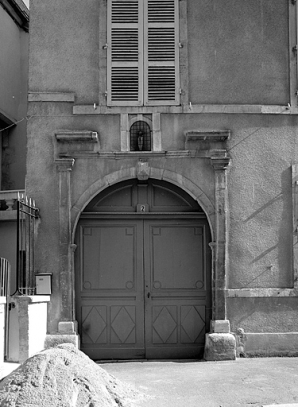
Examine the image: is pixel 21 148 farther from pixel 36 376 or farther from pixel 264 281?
pixel 36 376

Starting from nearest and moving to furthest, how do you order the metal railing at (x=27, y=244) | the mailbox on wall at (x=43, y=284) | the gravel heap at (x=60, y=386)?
the gravel heap at (x=60, y=386) → the metal railing at (x=27, y=244) → the mailbox on wall at (x=43, y=284)

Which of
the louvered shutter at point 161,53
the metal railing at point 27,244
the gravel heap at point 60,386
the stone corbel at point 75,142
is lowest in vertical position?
the gravel heap at point 60,386

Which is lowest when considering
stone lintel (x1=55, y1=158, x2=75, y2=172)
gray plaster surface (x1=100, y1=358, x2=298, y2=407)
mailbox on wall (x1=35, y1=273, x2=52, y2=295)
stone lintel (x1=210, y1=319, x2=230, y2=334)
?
gray plaster surface (x1=100, y1=358, x2=298, y2=407)

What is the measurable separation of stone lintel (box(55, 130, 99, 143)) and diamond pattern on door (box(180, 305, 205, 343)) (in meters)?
3.19

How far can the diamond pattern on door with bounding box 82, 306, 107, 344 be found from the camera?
36.9 ft

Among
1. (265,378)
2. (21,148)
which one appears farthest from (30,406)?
(21,148)

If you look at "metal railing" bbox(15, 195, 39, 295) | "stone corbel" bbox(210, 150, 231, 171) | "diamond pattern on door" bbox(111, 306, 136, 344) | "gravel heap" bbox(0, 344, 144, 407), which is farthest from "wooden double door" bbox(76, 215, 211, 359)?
"gravel heap" bbox(0, 344, 144, 407)

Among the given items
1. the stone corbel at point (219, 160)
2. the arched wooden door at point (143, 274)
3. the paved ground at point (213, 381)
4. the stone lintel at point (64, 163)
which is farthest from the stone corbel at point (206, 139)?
the paved ground at point (213, 381)

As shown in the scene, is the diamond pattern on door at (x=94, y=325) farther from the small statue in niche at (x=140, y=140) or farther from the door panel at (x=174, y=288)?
the small statue in niche at (x=140, y=140)

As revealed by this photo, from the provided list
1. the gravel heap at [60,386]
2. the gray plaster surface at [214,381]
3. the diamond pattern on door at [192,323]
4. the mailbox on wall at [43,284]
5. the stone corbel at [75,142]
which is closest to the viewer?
the gravel heap at [60,386]

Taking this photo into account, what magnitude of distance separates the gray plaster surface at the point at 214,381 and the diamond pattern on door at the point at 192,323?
1.75ft

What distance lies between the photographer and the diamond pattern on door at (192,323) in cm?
1133

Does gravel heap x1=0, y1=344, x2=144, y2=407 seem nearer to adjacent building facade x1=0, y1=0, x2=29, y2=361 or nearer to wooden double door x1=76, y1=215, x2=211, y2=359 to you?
wooden double door x1=76, y1=215, x2=211, y2=359

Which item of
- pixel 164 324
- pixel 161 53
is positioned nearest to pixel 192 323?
pixel 164 324
